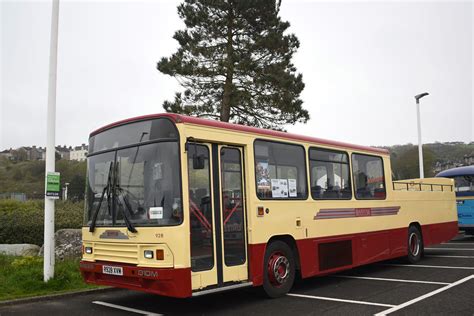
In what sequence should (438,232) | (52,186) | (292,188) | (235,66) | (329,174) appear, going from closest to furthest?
1. (292,188)
2. (52,186)
3. (329,174)
4. (438,232)
5. (235,66)

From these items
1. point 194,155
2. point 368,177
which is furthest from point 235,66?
point 194,155

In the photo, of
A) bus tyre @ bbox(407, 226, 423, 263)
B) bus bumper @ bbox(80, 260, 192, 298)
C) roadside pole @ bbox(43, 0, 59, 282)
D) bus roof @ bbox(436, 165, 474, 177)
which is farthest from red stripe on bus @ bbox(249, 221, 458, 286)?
bus roof @ bbox(436, 165, 474, 177)

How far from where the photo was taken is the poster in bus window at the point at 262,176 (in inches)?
321

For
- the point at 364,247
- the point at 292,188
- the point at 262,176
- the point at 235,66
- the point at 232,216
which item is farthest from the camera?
the point at 235,66

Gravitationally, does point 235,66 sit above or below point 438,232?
above

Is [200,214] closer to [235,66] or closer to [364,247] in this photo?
[364,247]

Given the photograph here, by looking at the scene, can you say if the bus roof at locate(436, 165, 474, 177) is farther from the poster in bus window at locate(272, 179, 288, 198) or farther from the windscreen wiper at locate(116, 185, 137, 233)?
the windscreen wiper at locate(116, 185, 137, 233)

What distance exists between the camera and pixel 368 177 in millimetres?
11125

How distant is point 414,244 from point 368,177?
9.63 feet

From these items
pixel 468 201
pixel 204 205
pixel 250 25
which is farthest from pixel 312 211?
pixel 250 25

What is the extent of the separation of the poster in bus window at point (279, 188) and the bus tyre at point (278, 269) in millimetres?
854

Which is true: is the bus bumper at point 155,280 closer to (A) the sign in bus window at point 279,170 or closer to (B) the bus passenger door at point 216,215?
(B) the bus passenger door at point 216,215

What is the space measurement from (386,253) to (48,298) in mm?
7655

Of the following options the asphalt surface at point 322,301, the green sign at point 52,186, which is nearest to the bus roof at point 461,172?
the asphalt surface at point 322,301
